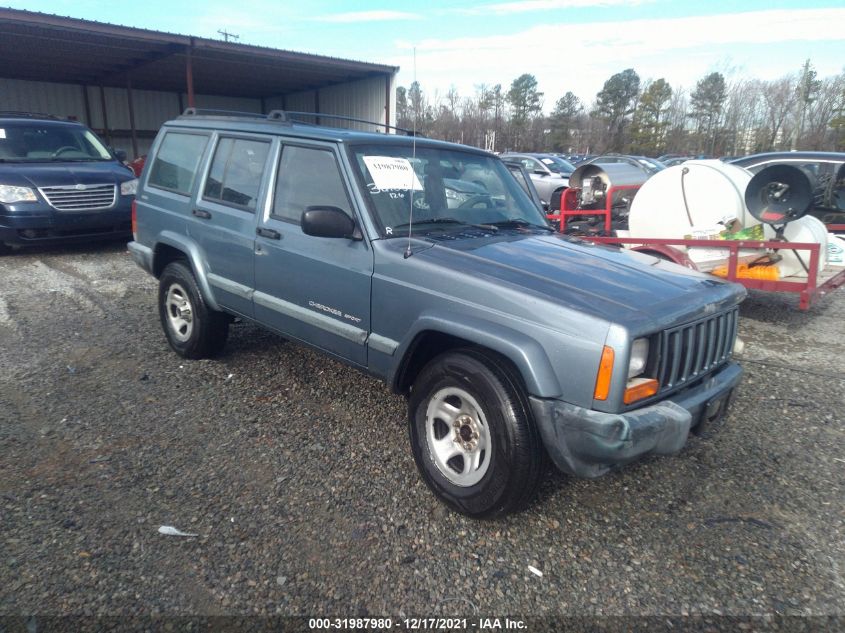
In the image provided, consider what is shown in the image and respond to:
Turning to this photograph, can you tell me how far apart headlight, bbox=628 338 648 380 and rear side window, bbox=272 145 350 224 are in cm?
178

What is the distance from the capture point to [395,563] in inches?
105

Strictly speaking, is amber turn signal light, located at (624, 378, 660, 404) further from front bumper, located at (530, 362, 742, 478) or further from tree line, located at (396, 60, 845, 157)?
tree line, located at (396, 60, 845, 157)

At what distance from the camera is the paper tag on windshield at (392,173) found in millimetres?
3539

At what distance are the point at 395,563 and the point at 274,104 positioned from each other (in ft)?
90.3

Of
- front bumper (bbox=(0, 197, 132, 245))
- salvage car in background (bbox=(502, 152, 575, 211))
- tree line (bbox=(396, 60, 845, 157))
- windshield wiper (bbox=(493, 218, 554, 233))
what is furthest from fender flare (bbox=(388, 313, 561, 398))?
tree line (bbox=(396, 60, 845, 157))

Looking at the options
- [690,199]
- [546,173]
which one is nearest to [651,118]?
[546,173]

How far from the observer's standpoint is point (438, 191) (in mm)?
3807

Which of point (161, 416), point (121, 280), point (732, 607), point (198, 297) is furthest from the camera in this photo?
Result: point (121, 280)

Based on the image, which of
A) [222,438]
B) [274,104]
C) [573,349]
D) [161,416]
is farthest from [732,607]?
[274,104]

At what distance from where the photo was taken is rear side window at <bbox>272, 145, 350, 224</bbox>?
11.8ft

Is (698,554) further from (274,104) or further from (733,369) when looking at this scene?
(274,104)

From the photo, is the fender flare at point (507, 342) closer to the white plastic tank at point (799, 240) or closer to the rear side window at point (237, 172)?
the rear side window at point (237, 172)

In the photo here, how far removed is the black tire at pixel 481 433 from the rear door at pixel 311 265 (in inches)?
22.5

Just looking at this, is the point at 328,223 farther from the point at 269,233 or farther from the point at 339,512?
the point at 339,512
